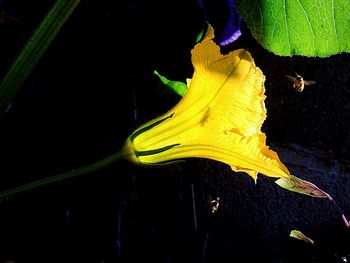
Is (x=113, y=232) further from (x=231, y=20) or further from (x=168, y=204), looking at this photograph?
(x=231, y=20)

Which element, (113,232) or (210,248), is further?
(210,248)

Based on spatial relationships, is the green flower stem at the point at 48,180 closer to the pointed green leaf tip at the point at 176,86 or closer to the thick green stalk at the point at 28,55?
the thick green stalk at the point at 28,55

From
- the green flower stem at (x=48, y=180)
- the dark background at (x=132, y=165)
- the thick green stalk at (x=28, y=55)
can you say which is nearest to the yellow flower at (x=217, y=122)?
the green flower stem at (x=48, y=180)

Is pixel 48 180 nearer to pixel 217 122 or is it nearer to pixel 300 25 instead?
pixel 217 122

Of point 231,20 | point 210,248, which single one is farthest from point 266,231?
point 231,20

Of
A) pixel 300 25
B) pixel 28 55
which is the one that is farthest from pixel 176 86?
pixel 28 55

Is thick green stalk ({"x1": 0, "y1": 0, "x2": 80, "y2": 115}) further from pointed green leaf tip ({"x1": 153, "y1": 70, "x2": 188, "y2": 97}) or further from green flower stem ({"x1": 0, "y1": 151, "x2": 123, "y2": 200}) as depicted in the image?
pointed green leaf tip ({"x1": 153, "y1": 70, "x2": 188, "y2": 97})

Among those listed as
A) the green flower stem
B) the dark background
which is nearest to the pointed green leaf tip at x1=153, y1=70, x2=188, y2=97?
the dark background
